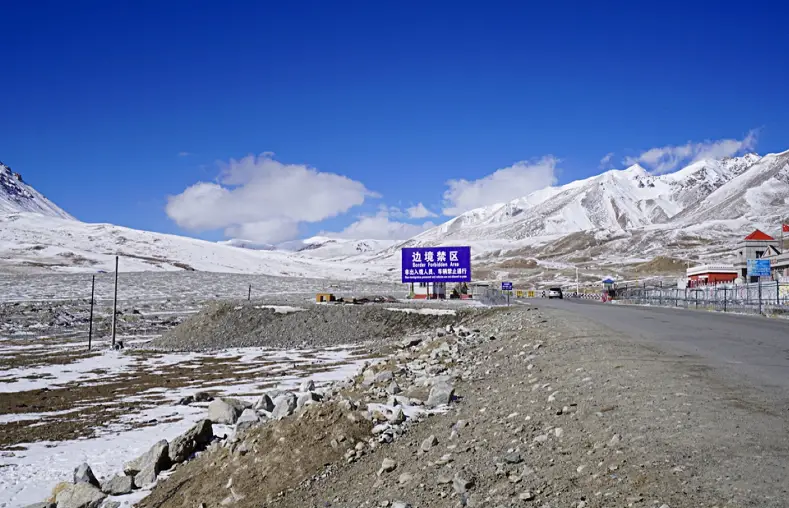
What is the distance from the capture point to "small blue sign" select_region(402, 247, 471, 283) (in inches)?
2172

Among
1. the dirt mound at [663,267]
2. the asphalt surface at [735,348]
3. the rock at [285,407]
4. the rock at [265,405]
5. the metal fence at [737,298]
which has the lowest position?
the rock at [265,405]

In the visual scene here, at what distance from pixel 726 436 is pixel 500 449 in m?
2.58

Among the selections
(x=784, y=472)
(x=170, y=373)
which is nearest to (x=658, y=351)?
(x=784, y=472)

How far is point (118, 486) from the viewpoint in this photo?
1002 cm

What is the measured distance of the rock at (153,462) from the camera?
10461 millimetres

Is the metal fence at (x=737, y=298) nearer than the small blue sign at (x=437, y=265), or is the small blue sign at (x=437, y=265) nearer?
the metal fence at (x=737, y=298)

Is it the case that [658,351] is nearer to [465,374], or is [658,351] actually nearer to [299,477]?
[465,374]

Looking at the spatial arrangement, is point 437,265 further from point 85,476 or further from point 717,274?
point 717,274

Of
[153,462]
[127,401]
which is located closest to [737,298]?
[127,401]

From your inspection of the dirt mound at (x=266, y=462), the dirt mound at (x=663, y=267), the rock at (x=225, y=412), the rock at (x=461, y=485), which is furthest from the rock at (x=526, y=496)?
the dirt mound at (x=663, y=267)

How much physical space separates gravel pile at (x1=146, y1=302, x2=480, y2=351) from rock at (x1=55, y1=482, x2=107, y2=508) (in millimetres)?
24769

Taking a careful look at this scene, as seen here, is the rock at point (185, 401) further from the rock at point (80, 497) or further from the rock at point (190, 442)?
the rock at point (80, 497)

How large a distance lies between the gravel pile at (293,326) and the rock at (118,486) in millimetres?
24455

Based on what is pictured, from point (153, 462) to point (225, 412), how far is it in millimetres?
2853
